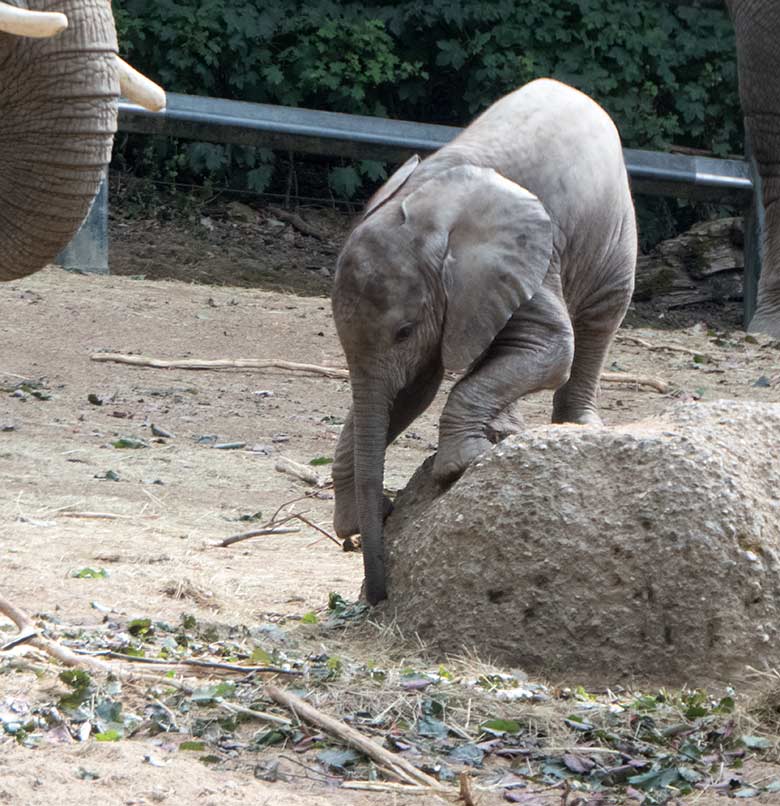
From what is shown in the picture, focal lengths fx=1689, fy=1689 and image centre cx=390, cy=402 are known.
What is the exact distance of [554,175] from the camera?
17.7ft

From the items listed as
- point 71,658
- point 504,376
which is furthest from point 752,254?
point 71,658

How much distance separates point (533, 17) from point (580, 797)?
12138mm

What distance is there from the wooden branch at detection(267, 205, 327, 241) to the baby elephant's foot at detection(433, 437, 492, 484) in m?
10.1

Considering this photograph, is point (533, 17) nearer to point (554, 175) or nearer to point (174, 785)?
point (554, 175)

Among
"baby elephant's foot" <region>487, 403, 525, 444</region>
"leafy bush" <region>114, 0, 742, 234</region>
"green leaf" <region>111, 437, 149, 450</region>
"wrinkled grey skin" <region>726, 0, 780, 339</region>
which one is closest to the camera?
"baby elephant's foot" <region>487, 403, 525, 444</region>

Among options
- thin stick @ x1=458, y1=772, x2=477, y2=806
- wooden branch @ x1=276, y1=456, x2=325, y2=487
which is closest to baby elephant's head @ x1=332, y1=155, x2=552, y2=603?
thin stick @ x1=458, y1=772, x2=477, y2=806

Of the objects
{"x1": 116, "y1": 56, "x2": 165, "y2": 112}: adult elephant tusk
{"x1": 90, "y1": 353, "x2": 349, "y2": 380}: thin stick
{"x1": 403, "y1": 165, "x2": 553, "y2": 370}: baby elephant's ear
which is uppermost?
{"x1": 116, "y1": 56, "x2": 165, "y2": 112}: adult elephant tusk

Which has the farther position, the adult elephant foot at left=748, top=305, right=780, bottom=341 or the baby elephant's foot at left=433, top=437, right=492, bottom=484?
the adult elephant foot at left=748, top=305, right=780, bottom=341

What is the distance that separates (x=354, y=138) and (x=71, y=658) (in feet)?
28.0

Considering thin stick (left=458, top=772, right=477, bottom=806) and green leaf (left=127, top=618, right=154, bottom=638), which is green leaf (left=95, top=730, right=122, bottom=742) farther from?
green leaf (left=127, top=618, right=154, bottom=638)

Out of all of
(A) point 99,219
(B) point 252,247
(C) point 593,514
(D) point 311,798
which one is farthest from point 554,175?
(B) point 252,247

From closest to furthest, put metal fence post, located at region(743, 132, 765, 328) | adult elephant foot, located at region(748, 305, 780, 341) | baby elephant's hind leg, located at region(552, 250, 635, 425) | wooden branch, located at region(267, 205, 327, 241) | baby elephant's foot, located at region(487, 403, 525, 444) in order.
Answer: baby elephant's foot, located at region(487, 403, 525, 444) → baby elephant's hind leg, located at region(552, 250, 635, 425) → adult elephant foot, located at region(748, 305, 780, 341) → metal fence post, located at region(743, 132, 765, 328) → wooden branch, located at region(267, 205, 327, 241)

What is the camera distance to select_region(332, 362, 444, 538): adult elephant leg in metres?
5.36

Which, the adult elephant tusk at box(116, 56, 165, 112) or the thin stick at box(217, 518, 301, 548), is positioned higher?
the adult elephant tusk at box(116, 56, 165, 112)
